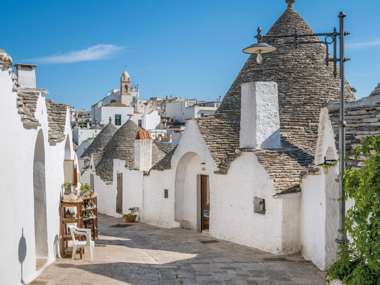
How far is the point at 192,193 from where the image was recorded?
794 inches

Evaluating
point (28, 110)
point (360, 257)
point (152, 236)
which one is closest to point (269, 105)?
point (152, 236)

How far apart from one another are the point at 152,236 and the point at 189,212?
240 centimetres

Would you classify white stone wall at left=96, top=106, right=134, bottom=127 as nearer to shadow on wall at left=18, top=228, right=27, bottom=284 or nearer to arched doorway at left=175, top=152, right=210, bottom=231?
arched doorway at left=175, top=152, right=210, bottom=231

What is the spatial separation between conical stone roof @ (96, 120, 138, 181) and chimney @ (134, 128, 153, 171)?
81.4 inches

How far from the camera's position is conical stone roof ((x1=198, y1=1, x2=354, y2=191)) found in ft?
57.4

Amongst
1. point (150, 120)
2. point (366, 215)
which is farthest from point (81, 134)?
point (366, 215)

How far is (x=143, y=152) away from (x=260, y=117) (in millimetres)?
9651

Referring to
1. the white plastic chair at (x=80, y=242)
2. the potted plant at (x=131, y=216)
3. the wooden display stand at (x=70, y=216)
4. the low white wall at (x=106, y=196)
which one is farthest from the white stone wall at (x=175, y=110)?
the white plastic chair at (x=80, y=242)

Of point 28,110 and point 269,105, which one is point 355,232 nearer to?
point 28,110

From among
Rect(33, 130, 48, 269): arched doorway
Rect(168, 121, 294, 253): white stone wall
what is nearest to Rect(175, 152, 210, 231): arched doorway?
Rect(168, 121, 294, 253): white stone wall

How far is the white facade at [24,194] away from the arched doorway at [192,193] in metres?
7.40

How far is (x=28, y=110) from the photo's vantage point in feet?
35.8

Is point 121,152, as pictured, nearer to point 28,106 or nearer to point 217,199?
point 217,199

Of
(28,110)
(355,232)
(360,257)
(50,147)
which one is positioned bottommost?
(360,257)
